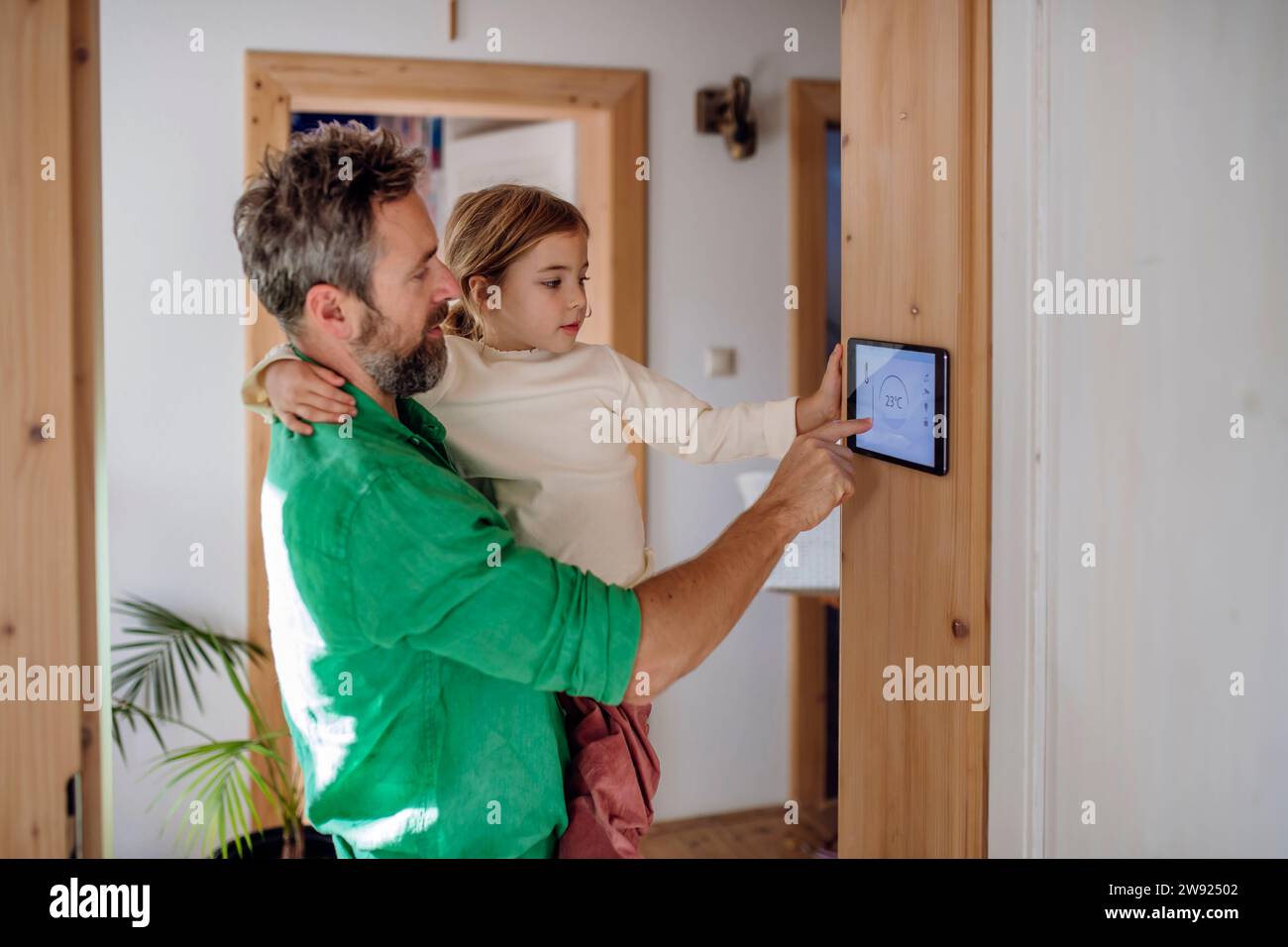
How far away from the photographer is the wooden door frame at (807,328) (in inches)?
133

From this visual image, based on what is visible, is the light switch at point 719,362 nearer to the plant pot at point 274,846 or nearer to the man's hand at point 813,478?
the plant pot at point 274,846

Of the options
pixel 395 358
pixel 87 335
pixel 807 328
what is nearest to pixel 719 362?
pixel 807 328

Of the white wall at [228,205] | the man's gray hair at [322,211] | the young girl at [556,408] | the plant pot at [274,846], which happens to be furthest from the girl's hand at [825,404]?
the white wall at [228,205]

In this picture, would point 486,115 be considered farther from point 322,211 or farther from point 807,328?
point 322,211

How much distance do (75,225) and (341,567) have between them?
0.37 metres

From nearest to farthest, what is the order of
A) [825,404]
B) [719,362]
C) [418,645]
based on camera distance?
[418,645], [825,404], [719,362]

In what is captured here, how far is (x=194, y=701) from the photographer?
2.99 m

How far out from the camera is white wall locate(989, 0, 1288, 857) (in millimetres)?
1085

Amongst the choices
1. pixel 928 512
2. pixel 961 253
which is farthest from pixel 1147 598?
pixel 961 253

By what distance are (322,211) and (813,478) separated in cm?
59

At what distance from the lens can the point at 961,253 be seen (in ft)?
3.96

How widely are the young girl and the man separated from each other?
0.20 metres
